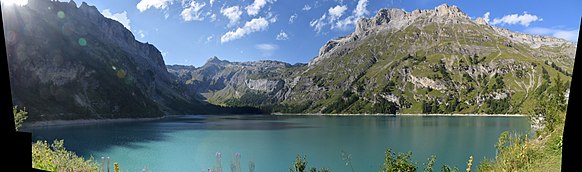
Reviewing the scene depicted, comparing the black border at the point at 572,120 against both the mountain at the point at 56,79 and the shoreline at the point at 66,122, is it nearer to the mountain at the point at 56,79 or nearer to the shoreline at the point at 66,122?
the shoreline at the point at 66,122

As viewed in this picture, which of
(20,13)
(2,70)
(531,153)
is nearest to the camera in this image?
(2,70)

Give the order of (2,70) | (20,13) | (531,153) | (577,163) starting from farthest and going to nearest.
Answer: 1. (20,13)
2. (531,153)
3. (2,70)
4. (577,163)

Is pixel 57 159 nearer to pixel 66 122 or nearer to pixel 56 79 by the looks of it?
pixel 66 122

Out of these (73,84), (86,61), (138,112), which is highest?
(86,61)

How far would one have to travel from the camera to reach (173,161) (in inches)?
1944

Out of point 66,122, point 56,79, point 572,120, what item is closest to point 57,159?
point 572,120

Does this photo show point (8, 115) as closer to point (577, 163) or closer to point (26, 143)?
point (26, 143)

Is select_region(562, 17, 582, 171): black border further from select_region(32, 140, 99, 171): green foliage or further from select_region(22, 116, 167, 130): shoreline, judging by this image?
select_region(22, 116, 167, 130): shoreline

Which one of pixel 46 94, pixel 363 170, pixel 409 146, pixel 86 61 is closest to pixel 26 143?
pixel 363 170

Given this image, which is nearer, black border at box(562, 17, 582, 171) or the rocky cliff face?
black border at box(562, 17, 582, 171)

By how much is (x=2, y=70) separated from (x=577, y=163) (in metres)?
2.13

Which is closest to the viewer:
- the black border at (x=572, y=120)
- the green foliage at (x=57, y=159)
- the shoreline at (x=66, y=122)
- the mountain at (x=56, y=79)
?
the black border at (x=572, y=120)

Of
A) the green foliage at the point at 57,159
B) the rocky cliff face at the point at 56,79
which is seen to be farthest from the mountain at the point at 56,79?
the green foliage at the point at 57,159

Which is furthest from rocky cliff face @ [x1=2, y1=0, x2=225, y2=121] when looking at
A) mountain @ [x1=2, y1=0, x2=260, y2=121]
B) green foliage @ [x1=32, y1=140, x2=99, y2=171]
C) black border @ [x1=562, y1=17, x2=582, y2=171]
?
black border @ [x1=562, y1=17, x2=582, y2=171]
